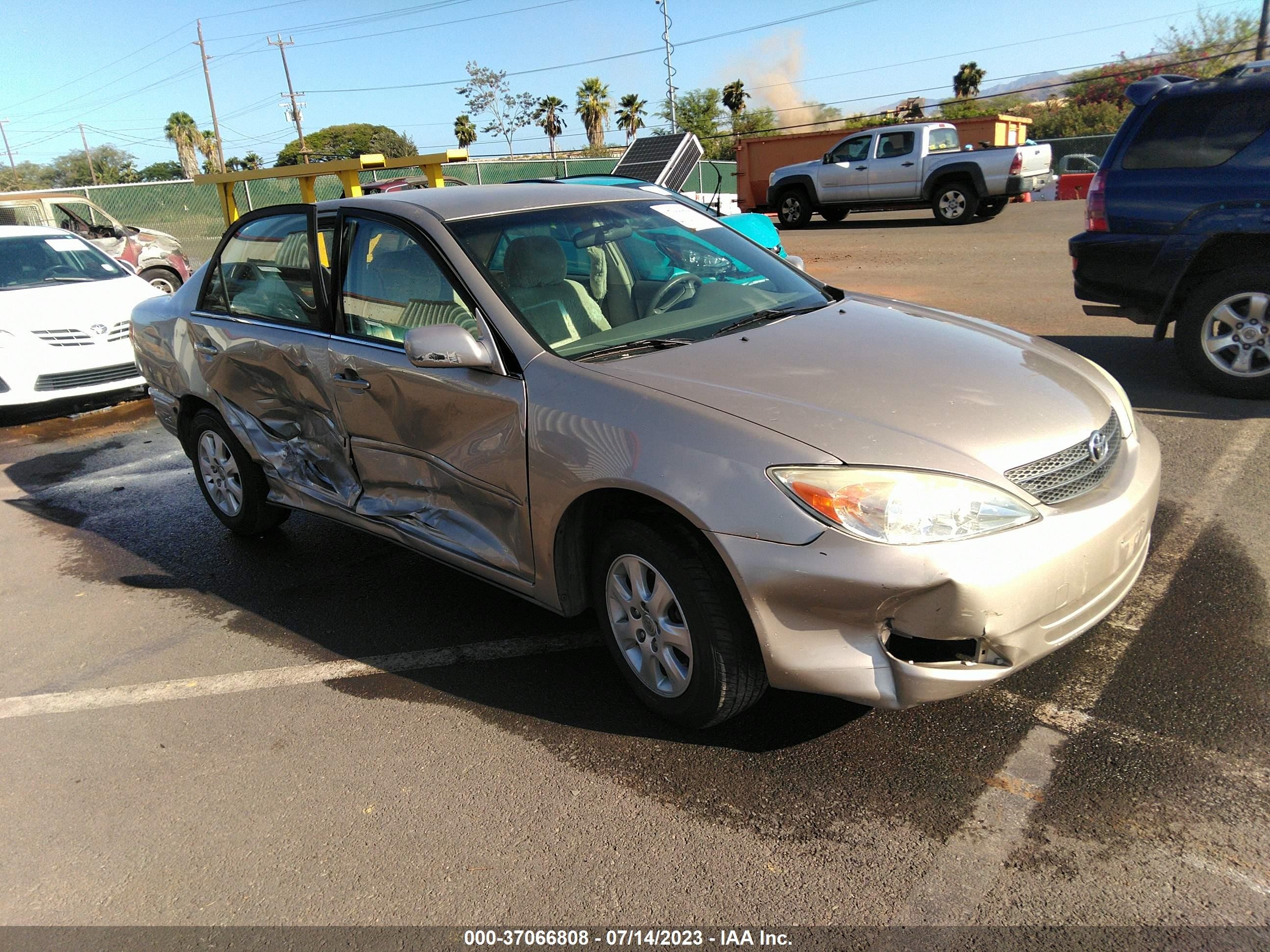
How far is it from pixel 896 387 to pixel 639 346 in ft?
2.99

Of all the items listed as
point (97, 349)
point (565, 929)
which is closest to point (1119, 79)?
point (97, 349)

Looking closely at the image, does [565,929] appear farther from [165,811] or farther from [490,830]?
[165,811]

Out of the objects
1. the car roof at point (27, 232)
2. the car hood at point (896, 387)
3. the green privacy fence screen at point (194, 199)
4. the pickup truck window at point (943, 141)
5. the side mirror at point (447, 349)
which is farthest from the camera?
the green privacy fence screen at point (194, 199)

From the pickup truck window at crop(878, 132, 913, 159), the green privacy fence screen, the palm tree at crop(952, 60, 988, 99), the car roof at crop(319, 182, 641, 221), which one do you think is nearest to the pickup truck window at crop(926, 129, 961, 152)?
the pickup truck window at crop(878, 132, 913, 159)

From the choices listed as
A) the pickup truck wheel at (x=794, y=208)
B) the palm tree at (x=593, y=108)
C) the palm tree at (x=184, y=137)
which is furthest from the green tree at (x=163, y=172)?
the pickup truck wheel at (x=794, y=208)

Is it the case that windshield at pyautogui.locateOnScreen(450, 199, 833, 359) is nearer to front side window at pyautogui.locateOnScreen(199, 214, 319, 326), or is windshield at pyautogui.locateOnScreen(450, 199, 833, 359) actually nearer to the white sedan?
front side window at pyautogui.locateOnScreen(199, 214, 319, 326)

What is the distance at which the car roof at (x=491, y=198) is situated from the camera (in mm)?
→ 3859

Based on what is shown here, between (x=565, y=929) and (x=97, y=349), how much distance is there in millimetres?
8217

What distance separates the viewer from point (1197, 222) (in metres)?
5.96

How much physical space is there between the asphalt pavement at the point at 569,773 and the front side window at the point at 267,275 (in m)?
1.32

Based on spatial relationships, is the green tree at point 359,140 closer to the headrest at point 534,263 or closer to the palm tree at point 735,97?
the palm tree at point 735,97

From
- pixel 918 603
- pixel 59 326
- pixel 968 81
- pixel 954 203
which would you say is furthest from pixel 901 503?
pixel 968 81

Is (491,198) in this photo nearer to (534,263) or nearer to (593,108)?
(534,263)

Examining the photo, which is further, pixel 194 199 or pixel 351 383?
pixel 194 199
